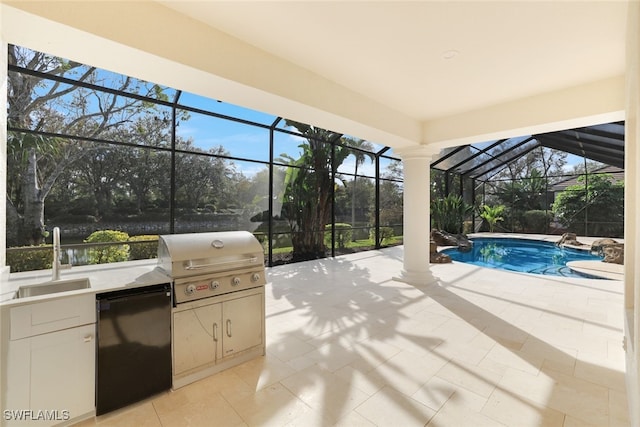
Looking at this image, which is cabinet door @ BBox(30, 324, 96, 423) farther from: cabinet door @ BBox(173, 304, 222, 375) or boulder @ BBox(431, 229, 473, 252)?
boulder @ BBox(431, 229, 473, 252)

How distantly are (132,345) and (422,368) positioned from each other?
2.39 meters

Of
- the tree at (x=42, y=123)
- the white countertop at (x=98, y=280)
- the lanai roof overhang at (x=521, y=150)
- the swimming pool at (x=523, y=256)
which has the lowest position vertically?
the swimming pool at (x=523, y=256)

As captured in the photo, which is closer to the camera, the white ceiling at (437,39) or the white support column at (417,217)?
the white ceiling at (437,39)

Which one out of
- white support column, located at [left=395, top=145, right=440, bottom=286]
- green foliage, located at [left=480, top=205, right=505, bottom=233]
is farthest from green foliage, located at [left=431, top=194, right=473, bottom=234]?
white support column, located at [left=395, top=145, right=440, bottom=286]

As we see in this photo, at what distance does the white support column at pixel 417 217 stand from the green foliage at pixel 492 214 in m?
11.6

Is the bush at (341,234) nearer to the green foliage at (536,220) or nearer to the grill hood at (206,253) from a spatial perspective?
the grill hood at (206,253)

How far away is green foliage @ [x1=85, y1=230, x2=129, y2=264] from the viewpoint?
16.2 feet

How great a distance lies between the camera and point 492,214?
14.7m

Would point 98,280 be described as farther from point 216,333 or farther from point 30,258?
point 30,258

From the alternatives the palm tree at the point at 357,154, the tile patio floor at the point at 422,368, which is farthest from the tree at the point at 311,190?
the tile patio floor at the point at 422,368

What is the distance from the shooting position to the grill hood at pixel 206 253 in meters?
2.29

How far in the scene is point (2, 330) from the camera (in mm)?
1604

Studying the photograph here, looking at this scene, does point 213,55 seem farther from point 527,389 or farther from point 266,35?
point 527,389

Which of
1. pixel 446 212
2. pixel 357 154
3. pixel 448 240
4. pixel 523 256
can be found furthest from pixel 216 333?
pixel 523 256
